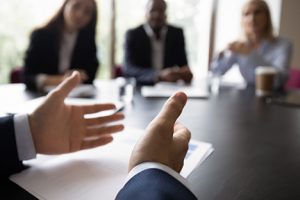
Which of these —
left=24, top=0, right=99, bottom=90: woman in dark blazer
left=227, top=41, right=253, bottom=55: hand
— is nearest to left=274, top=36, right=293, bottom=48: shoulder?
left=227, top=41, right=253, bottom=55: hand

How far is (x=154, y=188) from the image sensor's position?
0.37m

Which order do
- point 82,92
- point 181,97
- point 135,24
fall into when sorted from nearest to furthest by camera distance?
point 181,97 < point 82,92 < point 135,24

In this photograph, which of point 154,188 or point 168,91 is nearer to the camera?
point 154,188

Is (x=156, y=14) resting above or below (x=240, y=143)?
above

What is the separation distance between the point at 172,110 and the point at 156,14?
4.30ft

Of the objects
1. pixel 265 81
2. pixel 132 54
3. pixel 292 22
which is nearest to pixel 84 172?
pixel 265 81

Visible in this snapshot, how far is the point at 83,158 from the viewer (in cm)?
58

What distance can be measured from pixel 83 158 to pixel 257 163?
34 cm

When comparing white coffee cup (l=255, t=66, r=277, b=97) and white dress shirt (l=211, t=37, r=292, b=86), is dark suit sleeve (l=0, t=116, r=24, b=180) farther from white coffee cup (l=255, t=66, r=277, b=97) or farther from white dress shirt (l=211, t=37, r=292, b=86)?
white dress shirt (l=211, t=37, r=292, b=86)

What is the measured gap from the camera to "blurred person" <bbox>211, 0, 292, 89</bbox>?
66.0 inches

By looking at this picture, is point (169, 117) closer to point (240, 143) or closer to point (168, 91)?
point (240, 143)

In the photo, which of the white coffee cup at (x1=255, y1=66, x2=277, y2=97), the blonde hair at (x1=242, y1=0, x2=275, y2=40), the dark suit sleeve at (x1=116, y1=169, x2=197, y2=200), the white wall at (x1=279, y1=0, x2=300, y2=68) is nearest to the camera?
the dark suit sleeve at (x1=116, y1=169, x2=197, y2=200)

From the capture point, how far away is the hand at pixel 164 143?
16.5 inches

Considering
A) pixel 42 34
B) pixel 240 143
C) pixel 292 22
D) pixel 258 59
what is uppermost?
pixel 292 22
